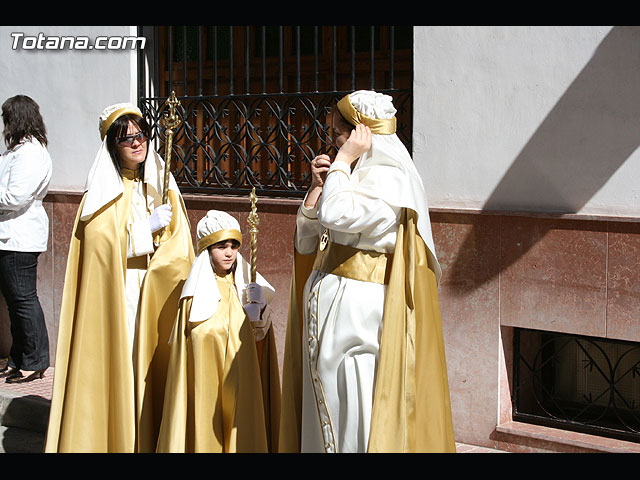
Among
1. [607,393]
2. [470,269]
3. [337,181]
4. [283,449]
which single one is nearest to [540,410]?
[607,393]

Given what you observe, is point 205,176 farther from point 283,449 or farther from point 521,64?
Answer: point 283,449

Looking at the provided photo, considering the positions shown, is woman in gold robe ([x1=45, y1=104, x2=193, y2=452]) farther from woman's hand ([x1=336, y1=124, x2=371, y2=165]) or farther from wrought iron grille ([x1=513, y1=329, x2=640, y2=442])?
wrought iron grille ([x1=513, y1=329, x2=640, y2=442])

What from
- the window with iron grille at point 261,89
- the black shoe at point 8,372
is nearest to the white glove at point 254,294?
the window with iron grille at point 261,89

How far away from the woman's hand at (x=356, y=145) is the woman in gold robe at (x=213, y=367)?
0.90m

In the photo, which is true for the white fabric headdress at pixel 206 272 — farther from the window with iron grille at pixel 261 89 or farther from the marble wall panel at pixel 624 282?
the marble wall panel at pixel 624 282

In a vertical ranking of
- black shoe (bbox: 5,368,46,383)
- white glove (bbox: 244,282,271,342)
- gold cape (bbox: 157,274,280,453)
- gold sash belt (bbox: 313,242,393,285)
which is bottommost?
black shoe (bbox: 5,368,46,383)

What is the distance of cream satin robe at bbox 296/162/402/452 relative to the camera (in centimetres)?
395

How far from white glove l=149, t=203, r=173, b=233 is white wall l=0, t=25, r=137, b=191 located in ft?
8.82

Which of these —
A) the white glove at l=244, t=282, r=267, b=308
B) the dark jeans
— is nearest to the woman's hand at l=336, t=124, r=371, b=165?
the white glove at l=244, t=282, r=267, b=308

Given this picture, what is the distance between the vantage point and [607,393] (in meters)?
5.65

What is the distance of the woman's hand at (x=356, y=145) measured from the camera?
13.3ft

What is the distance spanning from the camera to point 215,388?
465 cm

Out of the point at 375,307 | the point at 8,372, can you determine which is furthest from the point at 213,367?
the point at 8,372

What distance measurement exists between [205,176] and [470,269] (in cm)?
251
